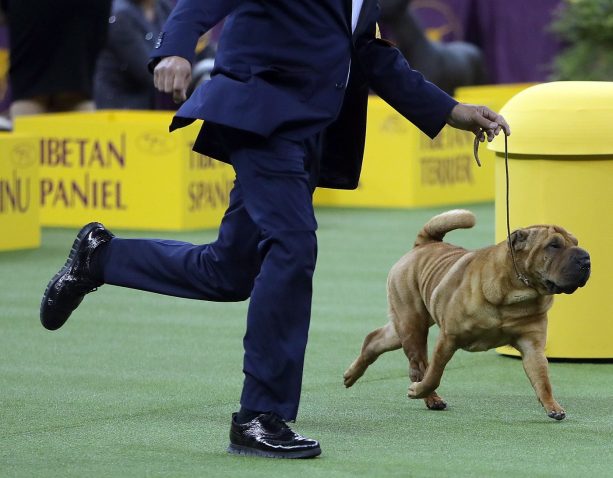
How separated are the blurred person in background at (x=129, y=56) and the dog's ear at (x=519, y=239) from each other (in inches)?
345

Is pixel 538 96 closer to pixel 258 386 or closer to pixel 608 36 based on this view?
pixel 258 386

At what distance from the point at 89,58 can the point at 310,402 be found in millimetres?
6451

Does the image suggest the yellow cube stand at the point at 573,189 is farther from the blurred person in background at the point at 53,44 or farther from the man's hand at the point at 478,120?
the blurred person in background at the point at 53,44

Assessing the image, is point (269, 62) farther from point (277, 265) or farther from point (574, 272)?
point (574, 272)

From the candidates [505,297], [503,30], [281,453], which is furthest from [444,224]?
[503,30]

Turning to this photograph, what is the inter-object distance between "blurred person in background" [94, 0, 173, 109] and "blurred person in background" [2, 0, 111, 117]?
2.12 m

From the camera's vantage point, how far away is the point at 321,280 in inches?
340

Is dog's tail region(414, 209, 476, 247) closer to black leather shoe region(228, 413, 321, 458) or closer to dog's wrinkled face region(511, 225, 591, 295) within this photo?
dog's wrinkled face region(511, 225, 591, 295)

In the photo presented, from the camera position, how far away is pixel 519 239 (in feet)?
16.8

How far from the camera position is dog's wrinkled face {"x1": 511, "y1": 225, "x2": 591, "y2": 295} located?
195 inches

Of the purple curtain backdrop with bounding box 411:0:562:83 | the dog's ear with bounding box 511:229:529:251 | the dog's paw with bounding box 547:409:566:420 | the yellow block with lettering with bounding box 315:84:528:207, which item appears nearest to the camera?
the dog's paw with bounding box 547:409:566:420

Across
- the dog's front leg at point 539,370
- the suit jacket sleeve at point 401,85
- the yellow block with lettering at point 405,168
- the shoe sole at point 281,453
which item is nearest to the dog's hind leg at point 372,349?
the dog's front leg at point 539,370

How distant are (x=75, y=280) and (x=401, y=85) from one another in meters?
1.18

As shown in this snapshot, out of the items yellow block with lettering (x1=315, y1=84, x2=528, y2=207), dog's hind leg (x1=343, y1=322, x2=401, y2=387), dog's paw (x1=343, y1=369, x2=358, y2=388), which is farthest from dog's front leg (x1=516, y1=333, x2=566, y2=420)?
yellow block with lettering (x1=315, y1=84, x2=528, y2=207)
